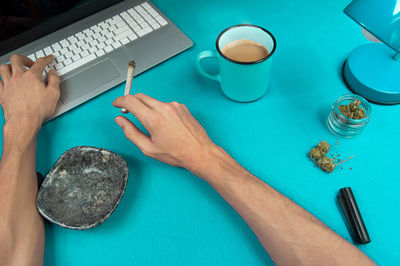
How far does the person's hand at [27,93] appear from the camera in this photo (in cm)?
69

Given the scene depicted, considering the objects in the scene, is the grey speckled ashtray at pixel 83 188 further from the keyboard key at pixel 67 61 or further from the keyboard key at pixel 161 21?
the keyboard key at pixel 161 21

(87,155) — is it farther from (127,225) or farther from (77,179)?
(127,225)

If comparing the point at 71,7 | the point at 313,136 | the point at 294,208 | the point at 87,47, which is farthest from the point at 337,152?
the point at 71,7

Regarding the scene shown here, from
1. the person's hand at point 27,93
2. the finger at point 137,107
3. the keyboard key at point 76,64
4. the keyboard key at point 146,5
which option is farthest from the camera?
the keyboard key at point 146,5

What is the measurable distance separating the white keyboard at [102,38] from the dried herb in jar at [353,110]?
545mm

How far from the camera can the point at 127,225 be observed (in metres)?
0.59

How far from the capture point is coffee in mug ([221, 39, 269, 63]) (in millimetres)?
670

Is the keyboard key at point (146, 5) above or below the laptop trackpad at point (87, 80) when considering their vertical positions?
above

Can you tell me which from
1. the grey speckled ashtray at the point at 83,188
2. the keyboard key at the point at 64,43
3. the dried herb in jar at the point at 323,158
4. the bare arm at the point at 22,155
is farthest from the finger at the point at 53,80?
the dried herb in jar at the point at 323,158

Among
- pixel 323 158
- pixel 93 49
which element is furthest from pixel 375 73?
pixel 93 49

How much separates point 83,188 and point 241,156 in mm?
347

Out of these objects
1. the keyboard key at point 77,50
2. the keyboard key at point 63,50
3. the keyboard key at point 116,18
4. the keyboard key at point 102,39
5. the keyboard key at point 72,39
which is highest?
the keyboard key at point 116,18

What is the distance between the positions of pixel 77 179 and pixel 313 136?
0.53 meters

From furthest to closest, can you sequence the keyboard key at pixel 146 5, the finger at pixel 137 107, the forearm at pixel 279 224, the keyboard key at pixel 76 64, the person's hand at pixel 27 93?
the keyboard key at pixel 146 5, the keyboard key at pixel 76 64, the person's hand at pixel 27 93, the finger at pixel 137 107, the forearm at pixel 279 224
